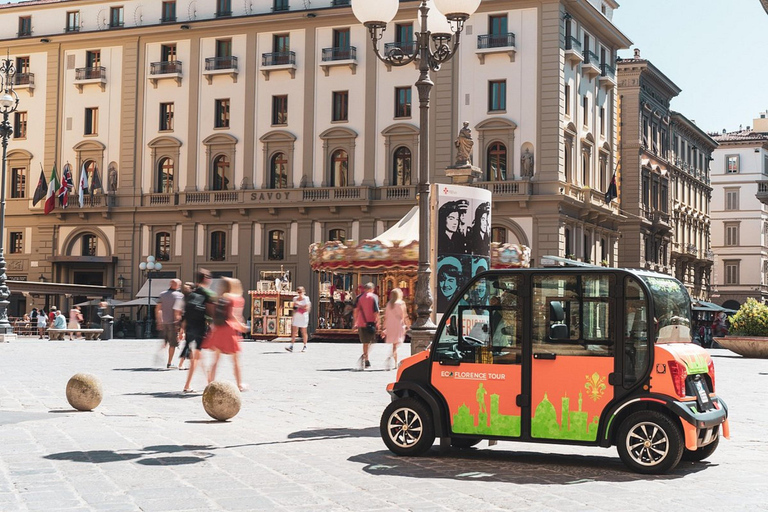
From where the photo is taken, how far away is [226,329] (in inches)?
544

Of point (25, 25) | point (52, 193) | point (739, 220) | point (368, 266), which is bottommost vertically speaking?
point (368, 266)

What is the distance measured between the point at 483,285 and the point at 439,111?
36906 millimetres

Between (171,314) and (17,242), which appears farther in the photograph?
(17,242)

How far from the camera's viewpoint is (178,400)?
13398 mm

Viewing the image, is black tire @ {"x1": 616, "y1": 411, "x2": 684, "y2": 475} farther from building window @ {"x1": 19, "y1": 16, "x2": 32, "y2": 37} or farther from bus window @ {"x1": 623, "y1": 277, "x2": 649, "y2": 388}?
building window @ {"x1": 19, "y1": 16, "x2": 32, "y2": 37}

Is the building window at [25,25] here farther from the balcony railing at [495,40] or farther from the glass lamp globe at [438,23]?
the glass lamp globe at [438,23]

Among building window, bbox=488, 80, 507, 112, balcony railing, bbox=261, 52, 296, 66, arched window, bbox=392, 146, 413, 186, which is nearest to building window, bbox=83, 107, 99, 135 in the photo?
balcony railing, bbox=261, 52, 296, 66

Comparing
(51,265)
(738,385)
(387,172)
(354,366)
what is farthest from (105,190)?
(738,385)

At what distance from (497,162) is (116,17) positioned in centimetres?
2020

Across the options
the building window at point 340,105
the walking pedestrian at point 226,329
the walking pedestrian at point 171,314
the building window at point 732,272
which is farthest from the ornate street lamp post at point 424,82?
the building window at point 732,272

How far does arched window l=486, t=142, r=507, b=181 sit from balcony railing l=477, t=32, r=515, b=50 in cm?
409

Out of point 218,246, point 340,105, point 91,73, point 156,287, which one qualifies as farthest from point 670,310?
point 91,73

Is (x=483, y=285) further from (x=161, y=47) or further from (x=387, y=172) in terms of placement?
(x=161, y=47)

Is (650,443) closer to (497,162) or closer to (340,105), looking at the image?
(497,162)
